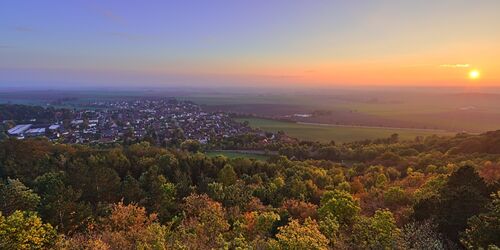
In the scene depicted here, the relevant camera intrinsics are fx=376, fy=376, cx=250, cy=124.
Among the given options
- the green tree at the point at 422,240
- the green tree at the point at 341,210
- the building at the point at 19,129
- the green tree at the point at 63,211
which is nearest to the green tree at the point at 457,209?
the green tree at the point at 422,240

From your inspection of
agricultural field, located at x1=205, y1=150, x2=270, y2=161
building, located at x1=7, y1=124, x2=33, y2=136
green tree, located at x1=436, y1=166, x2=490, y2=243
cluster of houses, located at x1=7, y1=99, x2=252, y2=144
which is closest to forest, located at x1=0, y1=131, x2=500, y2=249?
green tree, located at x1=436, y1=166, x2=490, y2=243

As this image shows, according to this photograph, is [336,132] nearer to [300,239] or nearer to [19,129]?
[300,239]

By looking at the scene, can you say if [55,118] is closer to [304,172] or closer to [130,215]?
[304,172]

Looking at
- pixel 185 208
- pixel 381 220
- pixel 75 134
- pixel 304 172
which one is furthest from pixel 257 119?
pixel 381 220

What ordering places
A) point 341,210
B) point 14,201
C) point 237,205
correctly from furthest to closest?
point 237,205 → point 14,201 → point 341,210

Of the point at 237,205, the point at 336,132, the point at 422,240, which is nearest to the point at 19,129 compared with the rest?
Answer: the point at 336,132

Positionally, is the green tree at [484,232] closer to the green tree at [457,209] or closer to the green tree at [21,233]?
the green tree at [457,209]
